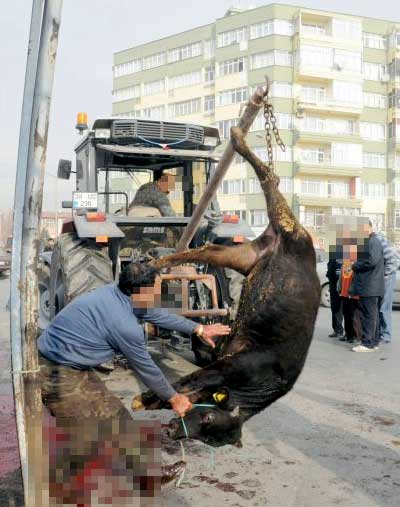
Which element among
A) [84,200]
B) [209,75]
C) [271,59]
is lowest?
[84,200]

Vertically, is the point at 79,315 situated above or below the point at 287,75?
A: below

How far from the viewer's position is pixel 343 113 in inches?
1951

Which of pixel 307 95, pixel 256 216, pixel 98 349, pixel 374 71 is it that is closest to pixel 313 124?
pixel 307 95

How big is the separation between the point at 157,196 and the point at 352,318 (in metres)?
4.41

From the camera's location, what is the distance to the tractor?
22.0 ft

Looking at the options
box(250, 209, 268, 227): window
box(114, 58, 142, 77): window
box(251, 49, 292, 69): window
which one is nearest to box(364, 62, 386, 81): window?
box(251, 49, 292, 69): window

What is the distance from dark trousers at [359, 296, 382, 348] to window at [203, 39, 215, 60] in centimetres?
4584

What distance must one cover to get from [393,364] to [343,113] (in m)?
44.4

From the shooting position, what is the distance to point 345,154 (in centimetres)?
4925

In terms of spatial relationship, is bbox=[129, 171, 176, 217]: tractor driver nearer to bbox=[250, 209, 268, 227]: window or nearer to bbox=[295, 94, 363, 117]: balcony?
bbox=[250, 209, 268, 227]: window

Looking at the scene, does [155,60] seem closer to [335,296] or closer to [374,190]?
[374,190]

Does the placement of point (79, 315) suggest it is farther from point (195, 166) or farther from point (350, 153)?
point (350, 153)

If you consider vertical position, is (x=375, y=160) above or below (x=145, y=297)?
above

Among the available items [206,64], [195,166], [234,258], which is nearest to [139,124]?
[195,166]
